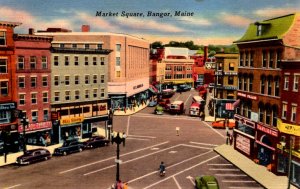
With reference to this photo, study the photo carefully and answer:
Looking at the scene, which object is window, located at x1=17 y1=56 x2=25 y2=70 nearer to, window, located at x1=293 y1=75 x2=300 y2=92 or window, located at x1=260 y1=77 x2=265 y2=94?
window, located at x1=260 y1=77 x2=265 y2=94

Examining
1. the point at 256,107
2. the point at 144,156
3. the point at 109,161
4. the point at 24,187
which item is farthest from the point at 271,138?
the point at 24,187

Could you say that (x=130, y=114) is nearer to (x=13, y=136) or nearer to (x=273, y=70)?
(x=13, y=136)

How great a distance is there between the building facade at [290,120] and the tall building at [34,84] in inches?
1009

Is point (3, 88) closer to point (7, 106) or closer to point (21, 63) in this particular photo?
point (7, 106)

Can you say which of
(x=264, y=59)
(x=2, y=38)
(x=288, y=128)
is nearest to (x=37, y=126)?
(x=2, y=38)

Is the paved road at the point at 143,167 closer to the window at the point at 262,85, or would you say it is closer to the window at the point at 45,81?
the window at the point at 262,85

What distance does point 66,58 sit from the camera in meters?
45.4

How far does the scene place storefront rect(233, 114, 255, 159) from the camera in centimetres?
3722

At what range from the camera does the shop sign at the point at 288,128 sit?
28078 mm

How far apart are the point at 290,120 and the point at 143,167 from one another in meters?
13.3

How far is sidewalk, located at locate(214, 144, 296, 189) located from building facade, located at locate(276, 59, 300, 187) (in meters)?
1.09

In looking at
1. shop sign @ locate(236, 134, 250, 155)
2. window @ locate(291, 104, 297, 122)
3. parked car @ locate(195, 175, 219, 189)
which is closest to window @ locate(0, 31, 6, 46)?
parked car @ locate(195, 175, 219, 189)

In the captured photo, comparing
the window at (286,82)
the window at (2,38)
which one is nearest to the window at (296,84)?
the window at (286,82)

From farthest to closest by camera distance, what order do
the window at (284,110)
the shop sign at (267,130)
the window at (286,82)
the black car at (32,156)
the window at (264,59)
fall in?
the window at (264,59) < the black car at (32,156) < the shop sign at (267,130) < the window at (284,110) < the window at (286,82)
